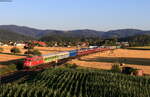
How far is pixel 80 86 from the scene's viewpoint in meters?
31.9

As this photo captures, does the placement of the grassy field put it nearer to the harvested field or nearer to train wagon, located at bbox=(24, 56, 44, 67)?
train wagon, located at bbox=(24, 56, 44, 67)

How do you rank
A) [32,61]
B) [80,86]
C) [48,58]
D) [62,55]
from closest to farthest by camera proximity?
[80,86] < [32,61] < [48,58] < [62,55]

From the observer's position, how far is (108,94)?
28281 mm

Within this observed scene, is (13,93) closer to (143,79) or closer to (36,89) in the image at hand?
(36,89)

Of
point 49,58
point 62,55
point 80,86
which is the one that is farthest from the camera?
point 62,55

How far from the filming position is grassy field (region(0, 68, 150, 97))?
25719 millimetres

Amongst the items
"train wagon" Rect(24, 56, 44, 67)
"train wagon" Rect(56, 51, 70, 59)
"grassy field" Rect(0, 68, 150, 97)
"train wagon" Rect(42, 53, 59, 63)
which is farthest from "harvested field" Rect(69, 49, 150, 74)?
"grassy field" Rect(0, 68, 150, 97)

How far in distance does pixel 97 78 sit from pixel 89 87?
4706mm

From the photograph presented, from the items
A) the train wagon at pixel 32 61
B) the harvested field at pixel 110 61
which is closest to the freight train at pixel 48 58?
the train wagon at pixel 32 61

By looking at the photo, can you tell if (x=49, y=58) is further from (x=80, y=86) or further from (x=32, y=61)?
(x=80, y=86)

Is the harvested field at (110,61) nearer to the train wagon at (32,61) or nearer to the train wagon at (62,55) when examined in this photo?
the train wagon at (62,55)

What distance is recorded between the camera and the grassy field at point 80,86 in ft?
84.4

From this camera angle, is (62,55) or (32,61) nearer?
(32,61)

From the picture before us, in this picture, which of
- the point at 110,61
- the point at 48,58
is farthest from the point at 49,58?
the point at 110,61
